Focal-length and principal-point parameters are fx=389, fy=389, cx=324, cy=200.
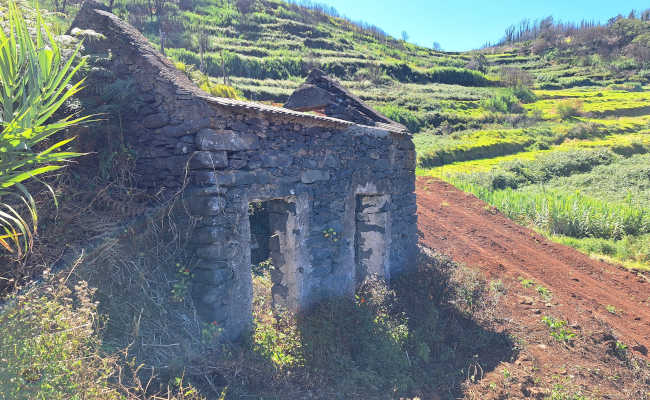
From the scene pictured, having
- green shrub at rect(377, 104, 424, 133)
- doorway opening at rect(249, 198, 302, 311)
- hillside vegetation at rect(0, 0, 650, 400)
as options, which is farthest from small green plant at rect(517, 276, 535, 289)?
green shrub at rect(377, 104, 424, 133)

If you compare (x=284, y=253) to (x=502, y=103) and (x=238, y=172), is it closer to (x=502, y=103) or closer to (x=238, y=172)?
(x=238, y=172)

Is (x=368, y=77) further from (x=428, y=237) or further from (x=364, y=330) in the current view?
(x=364, y=330)

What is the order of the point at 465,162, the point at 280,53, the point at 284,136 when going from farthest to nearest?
1. the point at 280,53
2. the point at 465,162
3. the point at 284,136

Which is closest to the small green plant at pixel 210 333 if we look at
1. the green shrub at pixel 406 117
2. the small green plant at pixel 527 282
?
the small green plant at pixel 527 282

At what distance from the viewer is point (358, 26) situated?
7606cm

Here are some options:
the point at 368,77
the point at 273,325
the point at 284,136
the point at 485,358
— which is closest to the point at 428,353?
the point at 485,358

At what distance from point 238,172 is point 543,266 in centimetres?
970

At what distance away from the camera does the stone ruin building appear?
4379mm

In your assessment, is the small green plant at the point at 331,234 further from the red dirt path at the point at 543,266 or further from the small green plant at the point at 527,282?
the small green plant at the point at 527,282

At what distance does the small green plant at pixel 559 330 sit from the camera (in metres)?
7.06

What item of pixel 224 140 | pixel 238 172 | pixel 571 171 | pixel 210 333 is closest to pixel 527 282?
pixel 238 172

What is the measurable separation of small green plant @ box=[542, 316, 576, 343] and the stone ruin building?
12.6 ft

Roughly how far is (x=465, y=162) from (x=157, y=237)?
23.3 meters

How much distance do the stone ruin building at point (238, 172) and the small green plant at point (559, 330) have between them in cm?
385
